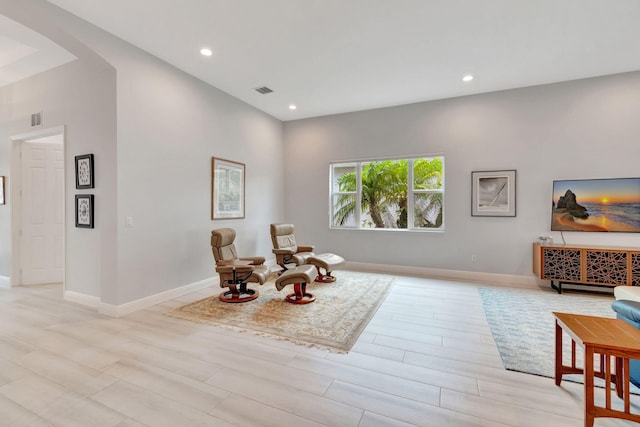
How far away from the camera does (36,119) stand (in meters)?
4.02

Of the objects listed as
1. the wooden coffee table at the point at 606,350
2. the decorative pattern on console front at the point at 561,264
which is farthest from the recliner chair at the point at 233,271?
the decorative pattern on console front at the point at 561,264

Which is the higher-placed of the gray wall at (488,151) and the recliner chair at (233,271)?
the gray wall at (488,151)

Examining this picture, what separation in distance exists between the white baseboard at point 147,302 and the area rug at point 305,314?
1.10ft

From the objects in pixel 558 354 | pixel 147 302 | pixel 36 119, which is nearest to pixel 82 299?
pixel 147 302

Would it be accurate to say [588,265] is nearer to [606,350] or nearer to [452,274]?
[452,274]

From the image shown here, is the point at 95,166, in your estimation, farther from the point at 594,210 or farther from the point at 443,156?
the point at 594,210

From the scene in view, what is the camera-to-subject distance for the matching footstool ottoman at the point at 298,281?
3543mm

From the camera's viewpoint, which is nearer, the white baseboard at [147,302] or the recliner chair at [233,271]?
the white baseboard at [147,302]

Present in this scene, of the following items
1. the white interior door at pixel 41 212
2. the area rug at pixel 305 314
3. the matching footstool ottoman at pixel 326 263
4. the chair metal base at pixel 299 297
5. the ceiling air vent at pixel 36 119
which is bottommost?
the area rug at pixel 305 314

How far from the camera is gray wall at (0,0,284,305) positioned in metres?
3.23

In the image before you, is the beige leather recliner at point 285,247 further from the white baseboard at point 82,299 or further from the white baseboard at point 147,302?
the white baseboard at point 82,299

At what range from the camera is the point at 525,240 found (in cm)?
463

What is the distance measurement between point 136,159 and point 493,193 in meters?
5.51

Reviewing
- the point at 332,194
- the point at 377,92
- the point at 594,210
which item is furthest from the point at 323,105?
the point at 594,210
